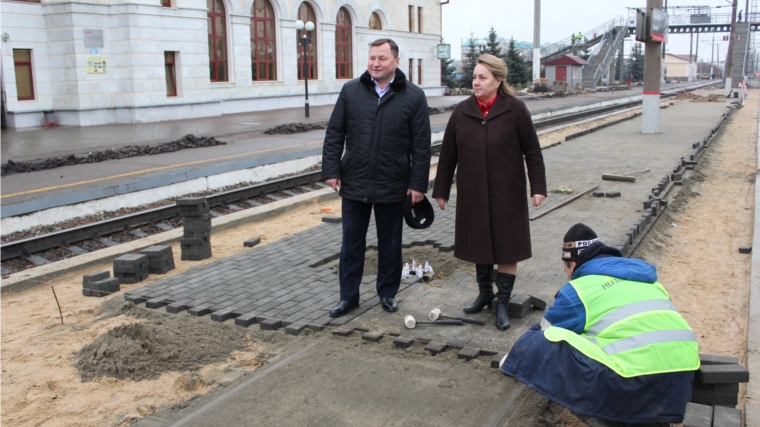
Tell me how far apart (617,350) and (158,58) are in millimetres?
26359

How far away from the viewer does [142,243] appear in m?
8.62

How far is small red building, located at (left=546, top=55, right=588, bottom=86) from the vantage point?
59188mm

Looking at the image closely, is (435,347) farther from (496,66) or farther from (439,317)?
(496,66)

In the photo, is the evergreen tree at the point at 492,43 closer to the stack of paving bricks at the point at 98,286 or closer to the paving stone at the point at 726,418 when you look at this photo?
the stack of paving bricks at the point at 98,286

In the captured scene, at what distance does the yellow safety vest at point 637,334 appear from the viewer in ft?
10.6

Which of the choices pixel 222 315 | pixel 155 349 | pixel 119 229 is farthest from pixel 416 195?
pixel 119 229

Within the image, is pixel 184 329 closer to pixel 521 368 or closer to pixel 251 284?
pixel 251 284

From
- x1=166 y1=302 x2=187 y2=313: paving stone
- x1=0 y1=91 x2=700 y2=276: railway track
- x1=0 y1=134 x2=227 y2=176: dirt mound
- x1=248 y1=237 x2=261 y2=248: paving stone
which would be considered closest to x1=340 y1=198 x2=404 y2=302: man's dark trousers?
x1=166 y1=302 x2=187 y2=313: paving stone

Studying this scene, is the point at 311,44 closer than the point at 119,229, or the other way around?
the point at 119,229

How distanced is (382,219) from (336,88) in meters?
35.2

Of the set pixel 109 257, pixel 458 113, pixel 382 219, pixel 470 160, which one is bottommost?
pixel 109 257

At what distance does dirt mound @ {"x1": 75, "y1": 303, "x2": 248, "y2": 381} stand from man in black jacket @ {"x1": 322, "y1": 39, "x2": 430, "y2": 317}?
92 centimetres

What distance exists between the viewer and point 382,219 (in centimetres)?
541

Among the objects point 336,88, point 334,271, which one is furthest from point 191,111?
point 334,271
